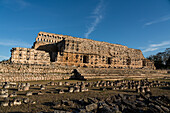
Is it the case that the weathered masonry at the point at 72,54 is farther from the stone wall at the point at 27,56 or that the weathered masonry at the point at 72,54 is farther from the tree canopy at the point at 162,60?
the tree canopy at the point at 162,60

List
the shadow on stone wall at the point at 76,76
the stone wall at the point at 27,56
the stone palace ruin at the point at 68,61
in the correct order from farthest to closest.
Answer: the stone wall at the point at 27,56, the shadow on stone wall at the point at 76,76, the stone palace ruin at the point at 68,61

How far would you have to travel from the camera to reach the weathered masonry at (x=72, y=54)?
3824 centimetres

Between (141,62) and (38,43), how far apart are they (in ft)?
192

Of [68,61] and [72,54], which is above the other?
[72,54]

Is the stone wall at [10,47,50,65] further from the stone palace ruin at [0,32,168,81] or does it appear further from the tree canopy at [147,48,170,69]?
the tree canopy at [147,48,170,69]

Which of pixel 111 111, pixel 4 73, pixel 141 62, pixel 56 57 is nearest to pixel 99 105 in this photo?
pixel 111 111

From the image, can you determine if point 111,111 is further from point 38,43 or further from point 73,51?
point 38,43

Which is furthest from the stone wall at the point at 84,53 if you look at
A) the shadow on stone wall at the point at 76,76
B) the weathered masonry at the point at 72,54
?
the shadow on stone wall at the point at 76,76

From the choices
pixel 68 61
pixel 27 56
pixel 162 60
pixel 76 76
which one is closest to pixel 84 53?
pixel 68 61

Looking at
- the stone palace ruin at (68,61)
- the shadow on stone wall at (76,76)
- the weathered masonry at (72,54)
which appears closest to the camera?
the stone palace ruin at (68,61)

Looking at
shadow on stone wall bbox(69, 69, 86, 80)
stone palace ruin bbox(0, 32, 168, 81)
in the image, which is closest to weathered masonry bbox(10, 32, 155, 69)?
stone palace ruin bbox(0, 32, 168, 81)

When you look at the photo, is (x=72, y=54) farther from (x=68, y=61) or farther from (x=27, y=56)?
(x=27, y=56)

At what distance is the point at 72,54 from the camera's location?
1768 inches

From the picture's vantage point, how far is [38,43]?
4806cm
